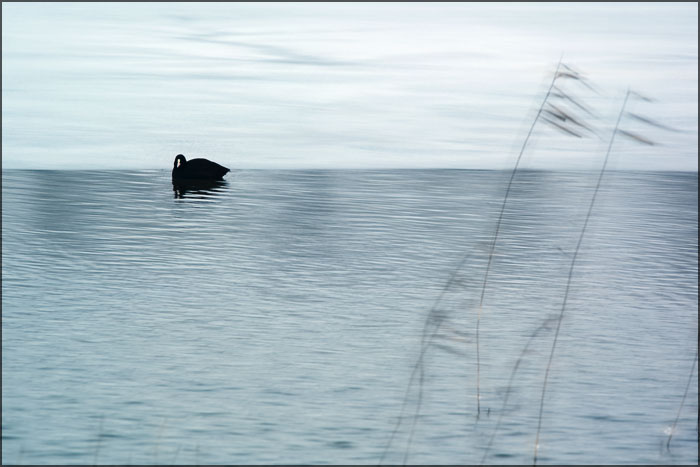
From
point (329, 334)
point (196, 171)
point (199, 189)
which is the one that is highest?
point (329, 334)

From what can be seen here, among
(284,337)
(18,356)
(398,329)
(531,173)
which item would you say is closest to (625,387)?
(398,329)

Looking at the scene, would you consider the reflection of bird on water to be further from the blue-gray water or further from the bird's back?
the blue-gray water

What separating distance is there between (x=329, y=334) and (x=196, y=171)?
12152 mm

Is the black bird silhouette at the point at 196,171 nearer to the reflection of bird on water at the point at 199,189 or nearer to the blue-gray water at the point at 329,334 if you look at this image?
the reflection of bird on water at the point at 199,189

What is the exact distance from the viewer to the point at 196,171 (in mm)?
20609

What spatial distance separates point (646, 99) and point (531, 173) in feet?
64.3

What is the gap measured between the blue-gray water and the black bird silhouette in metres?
2.79

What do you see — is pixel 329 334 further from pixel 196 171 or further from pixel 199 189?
pixel 196 171

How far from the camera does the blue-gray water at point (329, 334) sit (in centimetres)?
651

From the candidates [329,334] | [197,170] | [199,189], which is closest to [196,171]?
[197,170]

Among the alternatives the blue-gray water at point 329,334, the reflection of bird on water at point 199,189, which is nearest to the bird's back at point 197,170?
the reflection of bird on water at point 199,189

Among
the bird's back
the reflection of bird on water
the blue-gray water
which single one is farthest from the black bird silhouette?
the blue-gray water

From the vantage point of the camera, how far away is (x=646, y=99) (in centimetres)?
574

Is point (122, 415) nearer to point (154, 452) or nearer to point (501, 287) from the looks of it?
point (154, 452)
